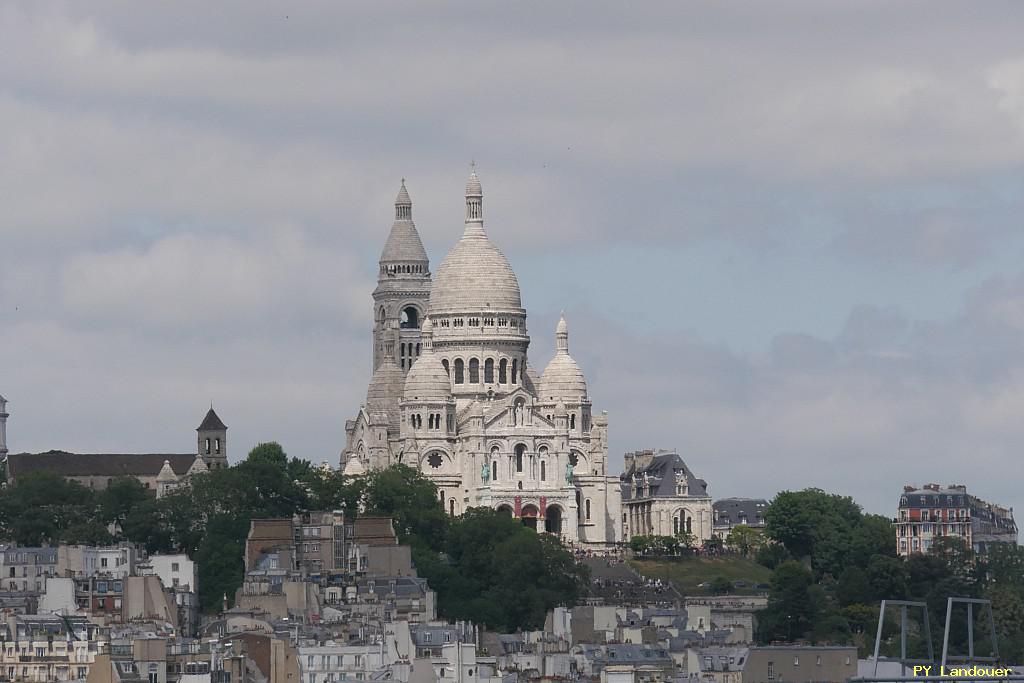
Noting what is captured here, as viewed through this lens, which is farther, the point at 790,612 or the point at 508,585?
the point at 790,612

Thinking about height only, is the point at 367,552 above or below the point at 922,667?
above

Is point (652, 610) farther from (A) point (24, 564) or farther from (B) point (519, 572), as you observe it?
(A) point (24, 564)

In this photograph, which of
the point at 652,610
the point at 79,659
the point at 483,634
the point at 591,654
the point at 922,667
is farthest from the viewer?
the point at 652,610

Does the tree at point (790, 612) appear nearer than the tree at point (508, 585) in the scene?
No

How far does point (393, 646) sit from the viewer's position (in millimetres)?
148375

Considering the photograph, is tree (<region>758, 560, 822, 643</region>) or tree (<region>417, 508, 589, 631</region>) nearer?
tree (<region>417, 508, 589, 631</region>)

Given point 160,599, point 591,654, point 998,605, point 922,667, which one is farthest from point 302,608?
point 922,667

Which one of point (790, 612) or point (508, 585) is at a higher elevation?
point (508, 585)

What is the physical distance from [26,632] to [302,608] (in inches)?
949

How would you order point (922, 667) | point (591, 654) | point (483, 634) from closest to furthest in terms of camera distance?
point (922, 667) → point (591, 654) → point (483, 634)

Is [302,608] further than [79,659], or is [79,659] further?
[302,608]

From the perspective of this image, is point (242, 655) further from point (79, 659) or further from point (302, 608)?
point (302, 608)

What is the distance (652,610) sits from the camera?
619 feet

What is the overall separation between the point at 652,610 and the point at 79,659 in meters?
50.6
